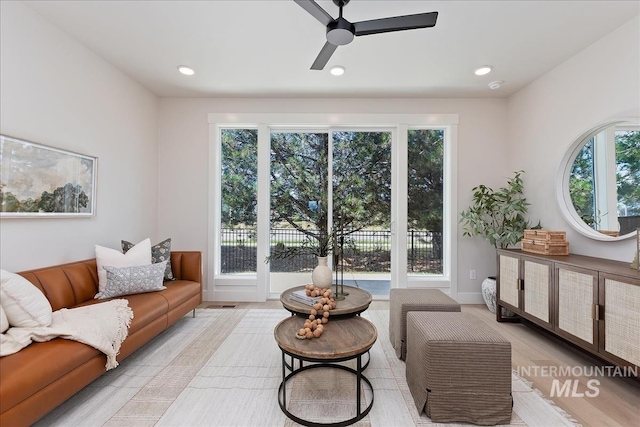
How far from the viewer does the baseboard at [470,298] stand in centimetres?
375

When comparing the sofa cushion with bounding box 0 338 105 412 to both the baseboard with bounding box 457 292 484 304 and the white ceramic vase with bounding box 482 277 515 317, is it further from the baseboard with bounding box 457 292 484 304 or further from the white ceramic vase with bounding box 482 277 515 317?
the baseboard with bounding box 457 292 484 304

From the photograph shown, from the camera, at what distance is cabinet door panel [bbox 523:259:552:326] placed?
245 centimetres

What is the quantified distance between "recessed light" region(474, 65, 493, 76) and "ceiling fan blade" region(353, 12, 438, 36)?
1.59 m

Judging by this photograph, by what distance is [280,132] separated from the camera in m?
3.95

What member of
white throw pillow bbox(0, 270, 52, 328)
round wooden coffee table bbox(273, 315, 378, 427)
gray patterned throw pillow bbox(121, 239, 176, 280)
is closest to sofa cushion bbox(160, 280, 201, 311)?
gray patterned throw pillow bbox(121, 239, 176, 280)

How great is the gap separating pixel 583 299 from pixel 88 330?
3.46 meters

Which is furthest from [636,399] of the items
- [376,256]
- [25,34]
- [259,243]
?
[25,34]

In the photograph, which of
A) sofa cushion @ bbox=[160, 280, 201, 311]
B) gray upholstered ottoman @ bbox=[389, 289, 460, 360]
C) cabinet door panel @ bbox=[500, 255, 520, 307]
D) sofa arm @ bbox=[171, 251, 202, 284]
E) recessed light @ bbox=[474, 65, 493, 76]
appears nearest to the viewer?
gray upholstered ottoman @ bbox=[389, 289, 460, 360]

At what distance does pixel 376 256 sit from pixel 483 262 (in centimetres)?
143

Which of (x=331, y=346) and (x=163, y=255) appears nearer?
(x=331, y=346)

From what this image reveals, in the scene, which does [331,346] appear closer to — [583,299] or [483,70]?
[583,299]

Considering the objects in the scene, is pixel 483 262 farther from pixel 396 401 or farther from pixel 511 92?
pixel 396 401


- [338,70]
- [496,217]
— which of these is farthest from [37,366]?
[496,217]

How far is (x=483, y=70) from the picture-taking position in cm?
301
